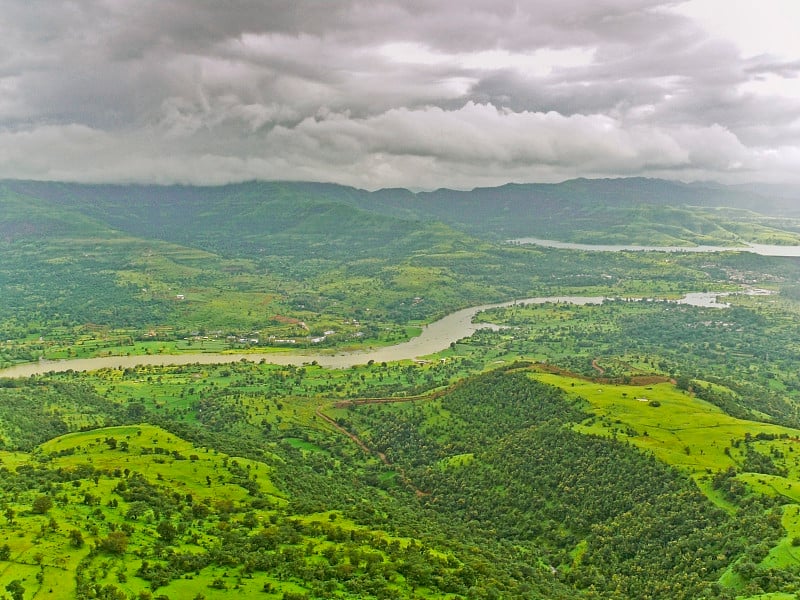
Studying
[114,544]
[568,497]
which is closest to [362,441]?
[568,497]

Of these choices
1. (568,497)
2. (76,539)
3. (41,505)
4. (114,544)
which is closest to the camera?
(76,539)

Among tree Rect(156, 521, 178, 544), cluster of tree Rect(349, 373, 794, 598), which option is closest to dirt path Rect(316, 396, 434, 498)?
cluster of tree Rect(349, 373, 794, 598)

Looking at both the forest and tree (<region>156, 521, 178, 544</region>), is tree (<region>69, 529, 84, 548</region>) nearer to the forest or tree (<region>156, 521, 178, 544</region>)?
the forest

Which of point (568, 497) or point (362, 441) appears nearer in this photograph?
point (568, 497)

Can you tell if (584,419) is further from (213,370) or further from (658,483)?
(213,370)

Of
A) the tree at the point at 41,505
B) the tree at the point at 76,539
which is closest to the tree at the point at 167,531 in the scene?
the tree at the point at 76,539

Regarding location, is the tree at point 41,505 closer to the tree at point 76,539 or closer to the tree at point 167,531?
the tree at point 76,539

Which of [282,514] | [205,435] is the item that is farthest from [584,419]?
[205,435]

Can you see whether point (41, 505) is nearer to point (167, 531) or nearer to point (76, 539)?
point (76, 539)
